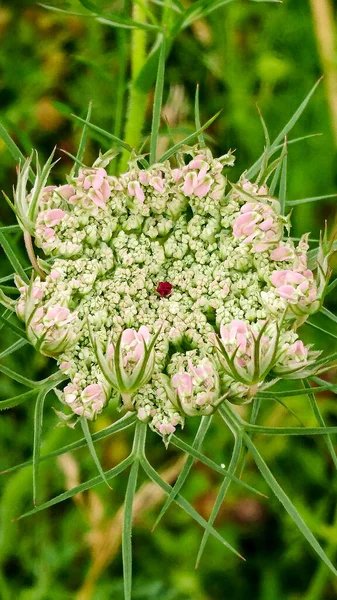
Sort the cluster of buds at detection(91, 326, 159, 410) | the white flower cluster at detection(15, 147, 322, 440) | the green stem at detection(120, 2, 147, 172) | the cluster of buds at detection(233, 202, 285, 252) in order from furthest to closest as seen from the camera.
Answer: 1. the green stem at detection(120, 2, 147, 172)
2. the cluster of buds at detection(233, 202, 285, 252)
3. the white flower cluster at detection(15, 147, 322, 440)
4. the cluster of buds at detection(91, 326, 159, 410)

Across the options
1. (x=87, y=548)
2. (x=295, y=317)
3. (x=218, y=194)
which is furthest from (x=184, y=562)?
(x=218, y=194)

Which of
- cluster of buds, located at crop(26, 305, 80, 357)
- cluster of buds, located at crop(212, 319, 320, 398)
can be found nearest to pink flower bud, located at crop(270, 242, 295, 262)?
cluster of buds, located at crop(212, 319, 320, 398)

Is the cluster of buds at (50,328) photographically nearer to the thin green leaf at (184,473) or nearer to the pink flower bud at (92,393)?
the pink flower bud at (92,393)

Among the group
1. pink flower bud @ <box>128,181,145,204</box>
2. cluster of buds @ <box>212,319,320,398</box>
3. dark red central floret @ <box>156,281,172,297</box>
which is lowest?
dark red central floret @ <box>156,281,172,297</box>

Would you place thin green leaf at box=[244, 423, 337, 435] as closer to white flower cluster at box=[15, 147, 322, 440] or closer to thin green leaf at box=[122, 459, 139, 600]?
white flower cluster at box=[15, 147, 322, 440]

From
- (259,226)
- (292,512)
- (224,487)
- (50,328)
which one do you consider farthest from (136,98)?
(292,512)

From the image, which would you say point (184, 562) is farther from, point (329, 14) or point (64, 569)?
point (329, 14)

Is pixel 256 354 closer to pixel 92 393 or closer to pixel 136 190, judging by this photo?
pixel 92 393
